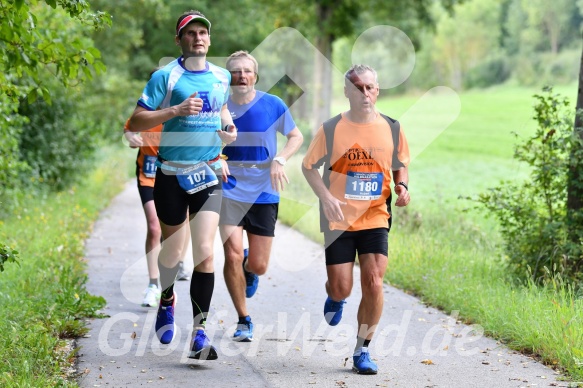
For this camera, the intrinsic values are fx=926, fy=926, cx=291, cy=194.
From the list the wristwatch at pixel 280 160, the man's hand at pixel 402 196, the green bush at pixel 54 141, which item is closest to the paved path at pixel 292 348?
the man's hand at pixel 402 196

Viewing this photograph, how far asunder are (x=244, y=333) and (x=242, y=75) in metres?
1.94

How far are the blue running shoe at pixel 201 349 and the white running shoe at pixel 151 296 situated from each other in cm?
227

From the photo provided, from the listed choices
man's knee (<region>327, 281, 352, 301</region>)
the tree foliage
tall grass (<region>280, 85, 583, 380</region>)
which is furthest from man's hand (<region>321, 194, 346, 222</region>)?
the tree foliage

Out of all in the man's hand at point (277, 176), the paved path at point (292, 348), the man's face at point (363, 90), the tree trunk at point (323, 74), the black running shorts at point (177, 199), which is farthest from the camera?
the tree trunk at point (323, 74)

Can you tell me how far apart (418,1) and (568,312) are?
2352 centimetres

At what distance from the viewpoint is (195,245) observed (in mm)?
6211

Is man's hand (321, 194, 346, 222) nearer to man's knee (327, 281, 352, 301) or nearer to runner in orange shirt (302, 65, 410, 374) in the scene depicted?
runner in orange shirt (302, 65, 410, 374)

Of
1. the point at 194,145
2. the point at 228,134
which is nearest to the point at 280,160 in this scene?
the point at 228,134

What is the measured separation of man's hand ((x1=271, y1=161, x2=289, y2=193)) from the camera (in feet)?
22.5

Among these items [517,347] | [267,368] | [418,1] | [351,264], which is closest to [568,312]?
[517,347]

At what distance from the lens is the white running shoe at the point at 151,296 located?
27.3 ft

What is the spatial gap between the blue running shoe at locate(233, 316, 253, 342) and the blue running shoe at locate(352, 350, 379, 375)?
1.16 meters

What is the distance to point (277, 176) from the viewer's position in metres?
6.88

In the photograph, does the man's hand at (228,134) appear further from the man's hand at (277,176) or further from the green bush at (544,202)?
the green bush at (544,202)
